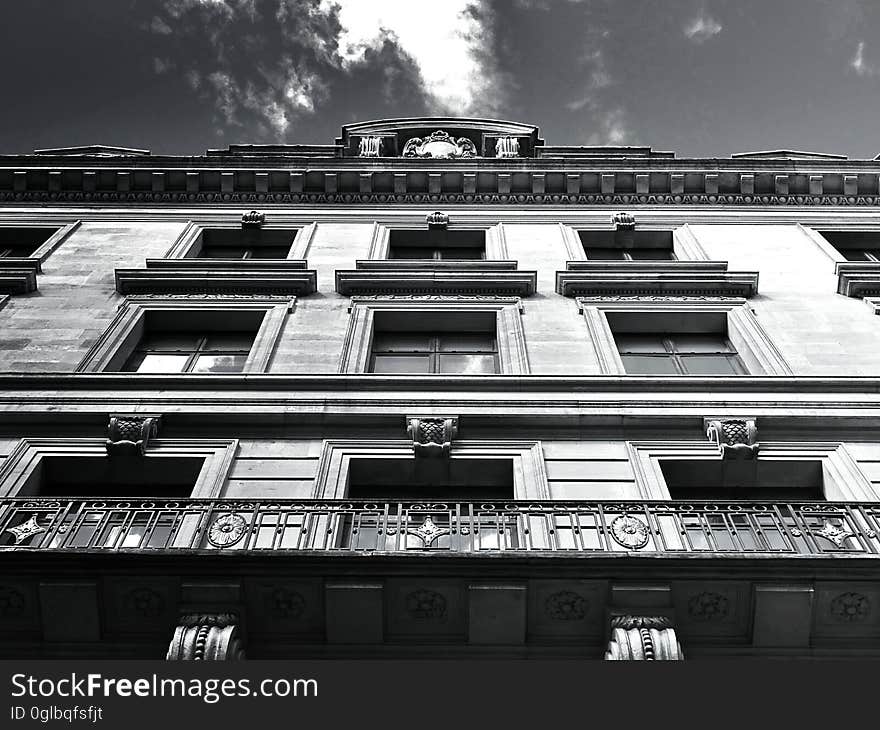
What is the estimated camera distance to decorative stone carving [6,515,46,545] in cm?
1199

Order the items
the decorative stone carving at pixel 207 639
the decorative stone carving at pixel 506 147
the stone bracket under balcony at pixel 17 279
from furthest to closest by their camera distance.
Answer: the decorative stone carving at pixel 506 147 → the stone bracket under balcony at pixel 17 279 → the decorative stone carving at pixel 207 639

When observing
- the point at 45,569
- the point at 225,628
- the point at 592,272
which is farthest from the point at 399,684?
the point at 592,272

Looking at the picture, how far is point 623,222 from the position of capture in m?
25.5

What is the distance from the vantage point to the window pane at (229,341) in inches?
789

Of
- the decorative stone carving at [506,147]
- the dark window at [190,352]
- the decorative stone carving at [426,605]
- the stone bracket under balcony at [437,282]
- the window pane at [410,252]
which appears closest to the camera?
the decorative stone carving at [426,605]

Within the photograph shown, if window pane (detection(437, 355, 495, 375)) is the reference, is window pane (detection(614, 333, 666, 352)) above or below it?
above

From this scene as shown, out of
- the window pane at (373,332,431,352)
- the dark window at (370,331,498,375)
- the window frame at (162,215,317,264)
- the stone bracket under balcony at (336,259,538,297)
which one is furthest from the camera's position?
the window frame at (162,215,317,264)

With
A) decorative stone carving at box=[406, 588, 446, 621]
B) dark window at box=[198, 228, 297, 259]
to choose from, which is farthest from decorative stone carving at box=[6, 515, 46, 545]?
dark window at box=[198, 228, 297, 259]

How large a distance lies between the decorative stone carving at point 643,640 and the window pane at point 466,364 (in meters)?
8.63

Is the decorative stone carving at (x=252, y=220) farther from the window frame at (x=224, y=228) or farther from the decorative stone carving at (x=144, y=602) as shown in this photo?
the decorative stone carving at (x=144, y=602)

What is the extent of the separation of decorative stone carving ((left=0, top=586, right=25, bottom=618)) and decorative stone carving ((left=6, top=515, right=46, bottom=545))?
3.11 feet

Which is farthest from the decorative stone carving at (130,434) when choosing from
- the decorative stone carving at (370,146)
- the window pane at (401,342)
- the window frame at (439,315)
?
the decorative stone carving at (370,146)

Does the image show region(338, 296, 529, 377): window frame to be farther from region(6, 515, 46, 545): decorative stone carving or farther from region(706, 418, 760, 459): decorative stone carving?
region(6, 515, 46, 545): decorative stone carving

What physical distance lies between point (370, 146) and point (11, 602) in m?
24.0
